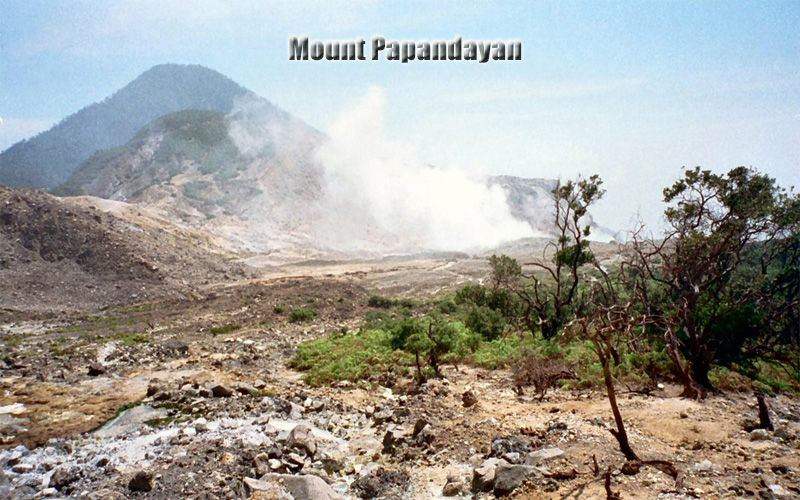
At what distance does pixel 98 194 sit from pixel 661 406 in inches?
3903

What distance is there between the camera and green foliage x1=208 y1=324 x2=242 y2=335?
20812 mm

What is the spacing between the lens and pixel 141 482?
7078mm

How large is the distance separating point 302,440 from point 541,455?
14.2 feet

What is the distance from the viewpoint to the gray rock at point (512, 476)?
263 inches

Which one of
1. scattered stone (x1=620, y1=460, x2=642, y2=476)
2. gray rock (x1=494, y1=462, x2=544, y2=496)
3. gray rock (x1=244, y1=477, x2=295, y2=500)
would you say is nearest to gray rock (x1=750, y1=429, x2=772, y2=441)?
scattered stone (x1=620, y1=460, x2=642, y2=476)

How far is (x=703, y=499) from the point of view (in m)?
5.76

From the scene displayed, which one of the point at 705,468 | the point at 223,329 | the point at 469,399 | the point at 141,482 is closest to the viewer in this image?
the point at 705,468

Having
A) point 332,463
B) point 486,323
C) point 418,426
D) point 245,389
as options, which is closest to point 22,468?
point 245,389

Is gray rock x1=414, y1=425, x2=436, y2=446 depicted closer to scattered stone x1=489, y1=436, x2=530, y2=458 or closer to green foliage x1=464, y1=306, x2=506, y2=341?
scattered stone x1=489, y1=436, x2=530, y2=458

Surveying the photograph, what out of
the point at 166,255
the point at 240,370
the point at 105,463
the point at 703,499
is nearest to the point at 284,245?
the point at 166,255

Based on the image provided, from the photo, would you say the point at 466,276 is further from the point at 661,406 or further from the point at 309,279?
the point at 661,406

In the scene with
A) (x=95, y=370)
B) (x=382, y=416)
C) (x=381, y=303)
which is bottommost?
(x=381, y=303)

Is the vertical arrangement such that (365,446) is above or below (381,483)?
below

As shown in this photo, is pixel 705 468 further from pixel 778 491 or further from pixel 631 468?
pixel 631 468
